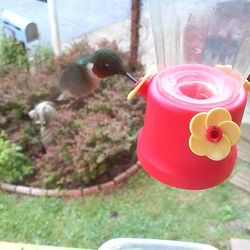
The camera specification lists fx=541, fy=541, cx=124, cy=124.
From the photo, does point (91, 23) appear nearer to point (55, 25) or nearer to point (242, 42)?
point (55, 25)

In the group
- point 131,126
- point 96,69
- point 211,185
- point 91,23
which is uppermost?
point 96,69

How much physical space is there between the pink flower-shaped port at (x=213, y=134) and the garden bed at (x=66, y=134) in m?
1.53

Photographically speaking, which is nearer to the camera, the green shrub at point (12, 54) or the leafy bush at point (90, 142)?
the leafy bush at point (90, 142)

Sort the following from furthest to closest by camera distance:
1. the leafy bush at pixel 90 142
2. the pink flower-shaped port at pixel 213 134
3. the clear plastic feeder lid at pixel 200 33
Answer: the leafy bush at pixel 90 142 → the clear plastic feeder lid at pixel 200 33 → the pink flower-shaped port at pixel 213 134

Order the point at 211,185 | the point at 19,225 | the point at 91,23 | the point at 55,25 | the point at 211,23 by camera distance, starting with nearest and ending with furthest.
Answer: the point at 211,185, the point at 211,23, the point at 19,225, the point at 55,25, the point at 91,23

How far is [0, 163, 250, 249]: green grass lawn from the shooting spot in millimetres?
2127

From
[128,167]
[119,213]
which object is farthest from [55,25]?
[119,213]

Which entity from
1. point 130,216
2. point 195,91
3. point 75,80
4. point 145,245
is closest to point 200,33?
point 195,91

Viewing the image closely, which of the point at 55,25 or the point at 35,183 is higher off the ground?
the point at 55,25

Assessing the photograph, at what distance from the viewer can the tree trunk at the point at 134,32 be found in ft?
8.29

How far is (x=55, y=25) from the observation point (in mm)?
2789

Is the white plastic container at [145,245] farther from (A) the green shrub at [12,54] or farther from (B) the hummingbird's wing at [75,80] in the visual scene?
(A) the green shrub at [12,54]

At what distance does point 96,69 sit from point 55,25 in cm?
202

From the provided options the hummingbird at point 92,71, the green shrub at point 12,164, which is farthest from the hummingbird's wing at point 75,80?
the green shrub at point 12,164
